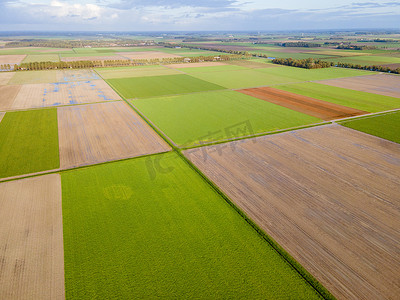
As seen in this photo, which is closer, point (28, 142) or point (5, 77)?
point (28, 142)

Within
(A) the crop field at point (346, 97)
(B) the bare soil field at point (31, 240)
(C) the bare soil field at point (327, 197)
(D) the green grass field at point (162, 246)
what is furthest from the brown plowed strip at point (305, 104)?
(B) the bare soil field at point (31, 240)

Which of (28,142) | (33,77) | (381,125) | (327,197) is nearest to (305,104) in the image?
(381,125)

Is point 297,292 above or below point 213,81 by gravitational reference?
below

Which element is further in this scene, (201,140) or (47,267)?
(201,140)

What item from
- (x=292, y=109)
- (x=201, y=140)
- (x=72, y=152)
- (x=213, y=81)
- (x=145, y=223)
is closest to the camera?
(x=145, y=223)

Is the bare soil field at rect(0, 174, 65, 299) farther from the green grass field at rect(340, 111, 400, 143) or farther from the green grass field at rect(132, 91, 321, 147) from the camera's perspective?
the green grass field at rect(340, 111, 400, 143)

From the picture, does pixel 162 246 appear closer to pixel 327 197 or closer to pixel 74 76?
pixel 327 197

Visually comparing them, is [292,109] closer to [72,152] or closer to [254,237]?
[254,237]

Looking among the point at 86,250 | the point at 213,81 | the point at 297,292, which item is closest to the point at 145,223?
the point at 86,250
